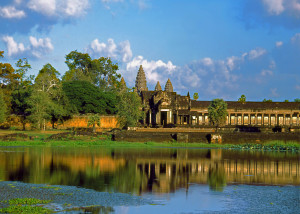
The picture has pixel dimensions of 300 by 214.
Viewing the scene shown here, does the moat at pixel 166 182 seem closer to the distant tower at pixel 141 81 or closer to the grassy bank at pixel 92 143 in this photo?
the grassy bank at pixel 92 143

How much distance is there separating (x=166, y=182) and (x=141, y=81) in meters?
109

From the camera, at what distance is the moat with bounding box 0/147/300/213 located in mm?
17203

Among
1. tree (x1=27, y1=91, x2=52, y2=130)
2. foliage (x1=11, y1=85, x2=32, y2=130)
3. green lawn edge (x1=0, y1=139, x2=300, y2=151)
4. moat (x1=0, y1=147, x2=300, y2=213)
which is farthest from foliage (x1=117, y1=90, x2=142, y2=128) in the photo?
moat (x1=0, y1=147, x2=300, y2=213)

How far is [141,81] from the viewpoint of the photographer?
132 metres

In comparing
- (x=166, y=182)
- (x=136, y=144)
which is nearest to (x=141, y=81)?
(x=136, y=144)

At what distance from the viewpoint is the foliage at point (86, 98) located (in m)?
79.4

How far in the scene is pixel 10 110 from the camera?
74.4 m

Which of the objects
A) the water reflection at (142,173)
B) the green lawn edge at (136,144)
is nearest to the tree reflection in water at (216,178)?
the water reflection at (142,173)

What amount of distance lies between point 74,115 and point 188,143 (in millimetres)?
26797

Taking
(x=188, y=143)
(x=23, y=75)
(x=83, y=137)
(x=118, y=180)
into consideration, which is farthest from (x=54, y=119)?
(x=118, y=180)

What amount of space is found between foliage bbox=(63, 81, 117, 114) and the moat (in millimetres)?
45877

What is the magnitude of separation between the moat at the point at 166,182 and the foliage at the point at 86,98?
45877mm

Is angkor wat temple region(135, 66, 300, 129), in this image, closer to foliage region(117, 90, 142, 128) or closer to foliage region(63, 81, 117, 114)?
foliage region(63, 81, 117, 114)

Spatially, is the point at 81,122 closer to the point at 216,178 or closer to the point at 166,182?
the point at 216,178
